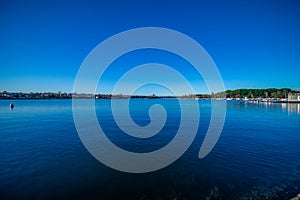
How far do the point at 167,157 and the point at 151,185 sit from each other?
4.78 meters

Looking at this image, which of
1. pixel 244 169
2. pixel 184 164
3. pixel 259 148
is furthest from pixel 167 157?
pixel 259 148

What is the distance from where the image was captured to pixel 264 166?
12.6 meters

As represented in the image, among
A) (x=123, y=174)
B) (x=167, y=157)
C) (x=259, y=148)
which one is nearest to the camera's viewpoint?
(x=123, y=174)

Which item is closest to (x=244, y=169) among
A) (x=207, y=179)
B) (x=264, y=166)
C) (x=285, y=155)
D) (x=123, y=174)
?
(x=264, y=166)

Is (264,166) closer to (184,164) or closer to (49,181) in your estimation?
(184,164)

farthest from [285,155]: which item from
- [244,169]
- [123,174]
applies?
[123,174]

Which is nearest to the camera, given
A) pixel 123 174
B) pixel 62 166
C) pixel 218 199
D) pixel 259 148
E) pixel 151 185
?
pixel 218 199

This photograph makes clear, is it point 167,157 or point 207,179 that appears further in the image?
point 167,157

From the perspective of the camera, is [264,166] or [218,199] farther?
[264,166]

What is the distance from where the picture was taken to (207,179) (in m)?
10.4

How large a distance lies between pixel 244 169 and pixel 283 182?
2245 mm

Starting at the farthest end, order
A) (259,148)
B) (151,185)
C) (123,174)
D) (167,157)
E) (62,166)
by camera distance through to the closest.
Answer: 1. (259,148)
2. (167,157)
3. (62,166)
4. (123,174)
5. (151,185)

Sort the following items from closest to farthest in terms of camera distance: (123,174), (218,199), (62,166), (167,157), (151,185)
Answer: (218,199) < (151,185) < (123,174) < (62,166) < (167,157)

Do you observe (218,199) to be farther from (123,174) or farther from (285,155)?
(285,155)
